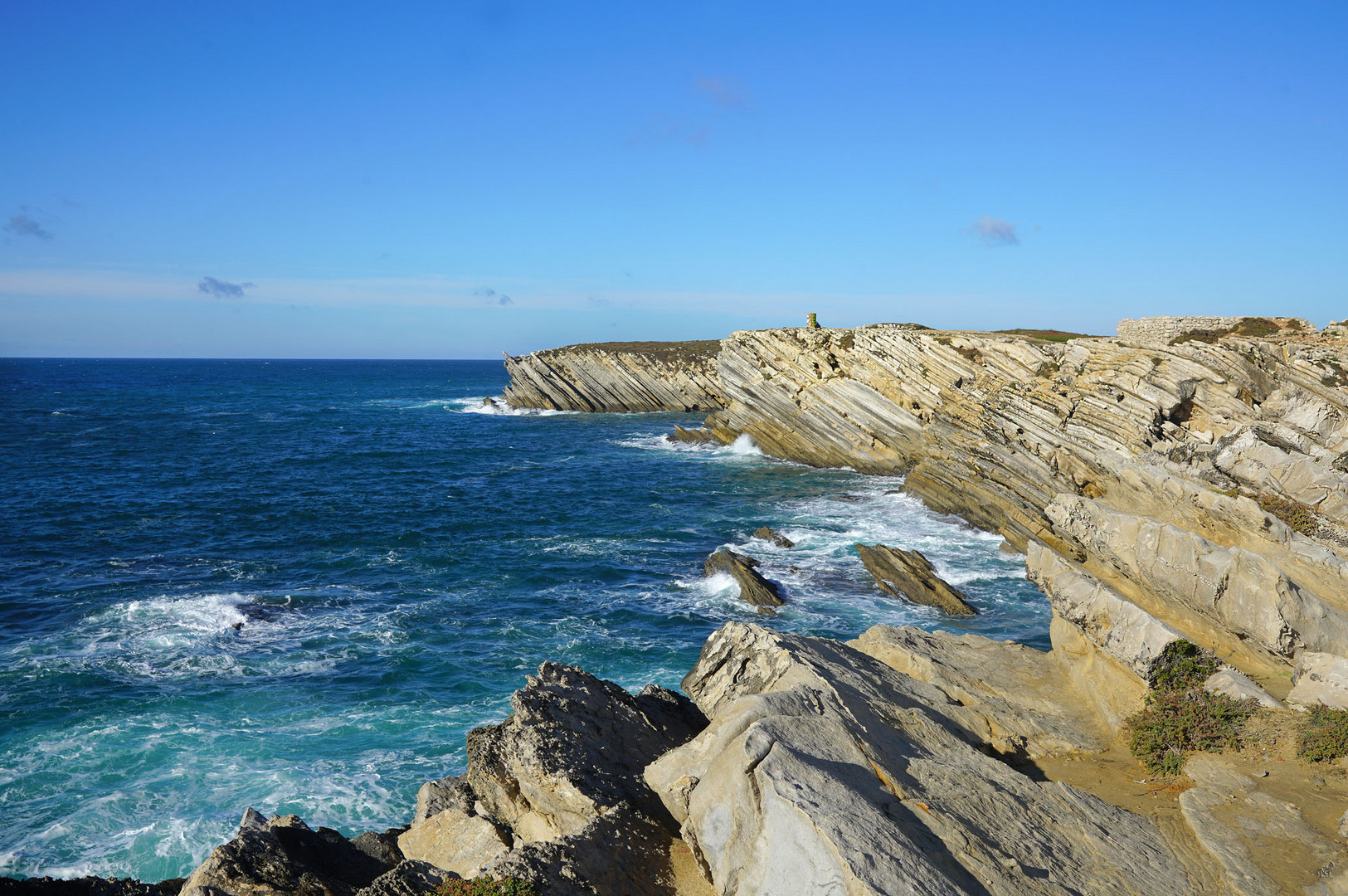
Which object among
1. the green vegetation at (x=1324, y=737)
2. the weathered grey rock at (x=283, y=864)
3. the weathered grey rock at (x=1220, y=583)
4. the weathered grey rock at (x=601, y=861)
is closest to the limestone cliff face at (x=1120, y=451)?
the weathered grey rock at (x=1220, y=583)

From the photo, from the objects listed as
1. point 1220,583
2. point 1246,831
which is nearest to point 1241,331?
point 1220,583

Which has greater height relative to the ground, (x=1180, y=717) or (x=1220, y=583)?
(x=1220, y=583)

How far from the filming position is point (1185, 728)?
12.8 m

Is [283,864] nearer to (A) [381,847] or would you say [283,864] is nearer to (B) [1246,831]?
(A) [381,847]

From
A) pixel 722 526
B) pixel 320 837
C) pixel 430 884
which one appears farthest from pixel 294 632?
pixel 722 526

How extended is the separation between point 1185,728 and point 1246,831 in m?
2.67

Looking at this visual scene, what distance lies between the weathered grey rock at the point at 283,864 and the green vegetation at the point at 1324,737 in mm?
13956

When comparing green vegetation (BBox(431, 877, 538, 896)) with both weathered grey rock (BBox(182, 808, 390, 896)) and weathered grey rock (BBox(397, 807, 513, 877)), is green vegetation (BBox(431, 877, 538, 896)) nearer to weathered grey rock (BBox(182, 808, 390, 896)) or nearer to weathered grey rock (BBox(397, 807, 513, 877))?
weathered grey rock (BBox(397, 807, 513, 877))

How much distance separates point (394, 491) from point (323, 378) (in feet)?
531

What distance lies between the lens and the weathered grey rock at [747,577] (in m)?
26.9

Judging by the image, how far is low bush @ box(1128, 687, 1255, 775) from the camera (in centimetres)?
1247

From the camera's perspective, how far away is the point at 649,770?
34.0 feet

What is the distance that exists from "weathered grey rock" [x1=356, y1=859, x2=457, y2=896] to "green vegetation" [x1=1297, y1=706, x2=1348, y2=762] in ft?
41.7

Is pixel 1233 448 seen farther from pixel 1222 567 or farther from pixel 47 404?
pixel 47 404
